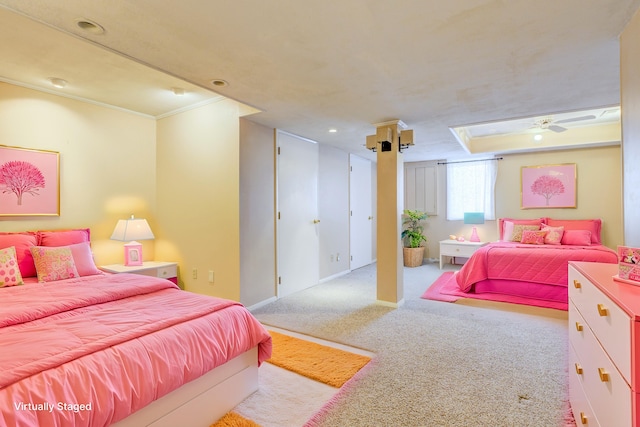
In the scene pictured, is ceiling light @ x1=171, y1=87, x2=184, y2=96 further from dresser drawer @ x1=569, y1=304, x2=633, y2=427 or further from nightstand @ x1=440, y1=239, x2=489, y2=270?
nightstand @ x1=440, y1=239, x2=489, y2=270

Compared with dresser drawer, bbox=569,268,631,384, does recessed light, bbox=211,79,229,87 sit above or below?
above

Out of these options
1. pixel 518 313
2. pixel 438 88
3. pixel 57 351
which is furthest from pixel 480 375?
pixel 57 351

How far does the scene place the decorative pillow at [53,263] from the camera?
8.43 ft

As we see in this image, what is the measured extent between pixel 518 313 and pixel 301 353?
99.5 inches

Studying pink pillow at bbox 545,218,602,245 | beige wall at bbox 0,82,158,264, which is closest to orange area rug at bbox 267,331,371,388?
beige wall at bbox 0,82,158,264

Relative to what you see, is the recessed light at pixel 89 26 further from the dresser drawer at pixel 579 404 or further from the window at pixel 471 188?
the window at pixel 471 188

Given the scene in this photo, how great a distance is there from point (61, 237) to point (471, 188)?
646cm

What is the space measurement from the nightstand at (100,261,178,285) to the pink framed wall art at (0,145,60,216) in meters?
0.80

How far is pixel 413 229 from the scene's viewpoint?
21.5ft

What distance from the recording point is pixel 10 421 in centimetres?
96

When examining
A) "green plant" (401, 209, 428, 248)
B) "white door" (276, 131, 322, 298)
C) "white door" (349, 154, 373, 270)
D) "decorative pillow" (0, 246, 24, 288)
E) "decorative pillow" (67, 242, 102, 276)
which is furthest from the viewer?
"green plant" (401, 209, 428, 248)

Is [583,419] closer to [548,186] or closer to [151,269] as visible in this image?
[151,269]

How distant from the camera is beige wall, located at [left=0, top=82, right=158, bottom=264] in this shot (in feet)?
9.78

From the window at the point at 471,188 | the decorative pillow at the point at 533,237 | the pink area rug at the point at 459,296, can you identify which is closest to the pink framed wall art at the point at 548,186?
the window at the point at 471,188
